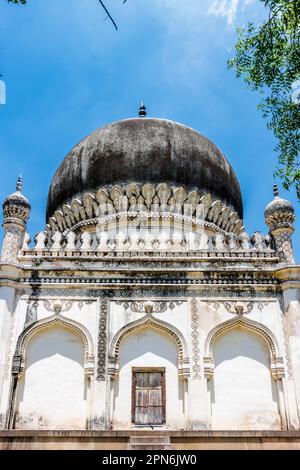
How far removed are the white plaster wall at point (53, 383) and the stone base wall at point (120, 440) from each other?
1230 mm

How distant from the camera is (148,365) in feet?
25.5

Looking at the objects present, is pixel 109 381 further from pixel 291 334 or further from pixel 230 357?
pixel 291 334

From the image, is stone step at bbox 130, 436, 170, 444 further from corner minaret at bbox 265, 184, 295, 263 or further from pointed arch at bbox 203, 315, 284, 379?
corner minaret at bbox 265, 184, 295, 263

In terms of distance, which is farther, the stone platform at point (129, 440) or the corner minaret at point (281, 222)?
the corner minaret at point (281, 222)

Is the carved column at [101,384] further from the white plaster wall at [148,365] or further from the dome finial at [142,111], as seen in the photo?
the dome finial at [142,111]

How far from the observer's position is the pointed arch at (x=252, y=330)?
7.65 m

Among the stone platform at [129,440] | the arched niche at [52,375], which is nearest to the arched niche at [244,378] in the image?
the stone platform at [129,440]

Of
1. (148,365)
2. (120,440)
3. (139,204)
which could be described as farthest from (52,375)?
(139,204)

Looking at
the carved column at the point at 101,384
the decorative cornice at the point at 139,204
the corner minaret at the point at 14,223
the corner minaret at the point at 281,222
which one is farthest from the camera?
the decorative cornice at the point at 139,204

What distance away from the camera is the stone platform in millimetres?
6055

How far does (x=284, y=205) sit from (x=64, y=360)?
425 centimetres

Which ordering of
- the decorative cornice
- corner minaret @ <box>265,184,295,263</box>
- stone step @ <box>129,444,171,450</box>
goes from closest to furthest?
stone step @ <box>129,444,171,450</box> < corner minaret @ <box>265,184,295,263</box> < the decorative cornice

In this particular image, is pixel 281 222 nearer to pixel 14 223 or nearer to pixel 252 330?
pixel 252 330

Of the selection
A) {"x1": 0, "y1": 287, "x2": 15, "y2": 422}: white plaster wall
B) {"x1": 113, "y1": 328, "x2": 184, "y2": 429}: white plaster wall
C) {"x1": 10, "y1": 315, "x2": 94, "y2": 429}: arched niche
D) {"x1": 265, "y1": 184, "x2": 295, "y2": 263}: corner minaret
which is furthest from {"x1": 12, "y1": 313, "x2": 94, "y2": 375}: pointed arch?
{"x1": 265, "y1": 184, "x2": 295, "y2": 263}: corner minaret
